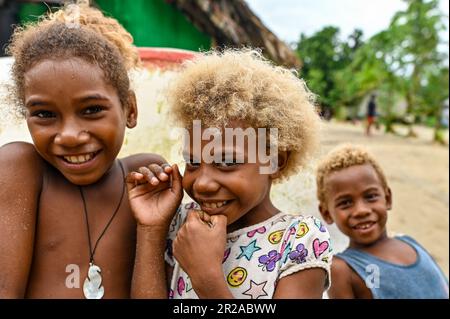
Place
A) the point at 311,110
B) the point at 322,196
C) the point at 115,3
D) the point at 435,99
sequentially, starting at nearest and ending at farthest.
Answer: the point at 311,110 → the point at 322,196 → the point at 115,3 → the point at 435,99

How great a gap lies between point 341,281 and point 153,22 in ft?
11.5

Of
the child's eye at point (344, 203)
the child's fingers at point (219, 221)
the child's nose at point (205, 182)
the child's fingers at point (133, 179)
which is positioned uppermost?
the child's eye at point (344, 203)

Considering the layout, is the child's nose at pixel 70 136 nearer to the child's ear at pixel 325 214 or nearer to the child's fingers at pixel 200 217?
the child's fingers at pixel 200 217

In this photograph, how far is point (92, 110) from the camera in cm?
152

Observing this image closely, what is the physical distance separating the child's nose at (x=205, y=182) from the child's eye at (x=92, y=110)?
339mm

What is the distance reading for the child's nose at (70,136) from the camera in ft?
4.76

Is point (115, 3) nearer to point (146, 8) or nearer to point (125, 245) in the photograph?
point (146, 8)

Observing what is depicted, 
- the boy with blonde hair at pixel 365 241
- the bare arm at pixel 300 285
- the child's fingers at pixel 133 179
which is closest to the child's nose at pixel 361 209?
the boy with blonde hair at pixel 365 241

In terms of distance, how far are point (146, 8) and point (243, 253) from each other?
3923 millimetres

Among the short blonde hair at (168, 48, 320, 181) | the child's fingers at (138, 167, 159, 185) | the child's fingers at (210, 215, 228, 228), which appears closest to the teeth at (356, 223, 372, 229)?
the short blonde hair at (168, 48, 320, 181)

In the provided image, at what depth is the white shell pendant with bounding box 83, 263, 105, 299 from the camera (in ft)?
5.08

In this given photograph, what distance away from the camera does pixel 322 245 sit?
1505mm

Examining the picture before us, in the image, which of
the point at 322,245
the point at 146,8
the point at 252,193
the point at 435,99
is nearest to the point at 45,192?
the point at 252,193
